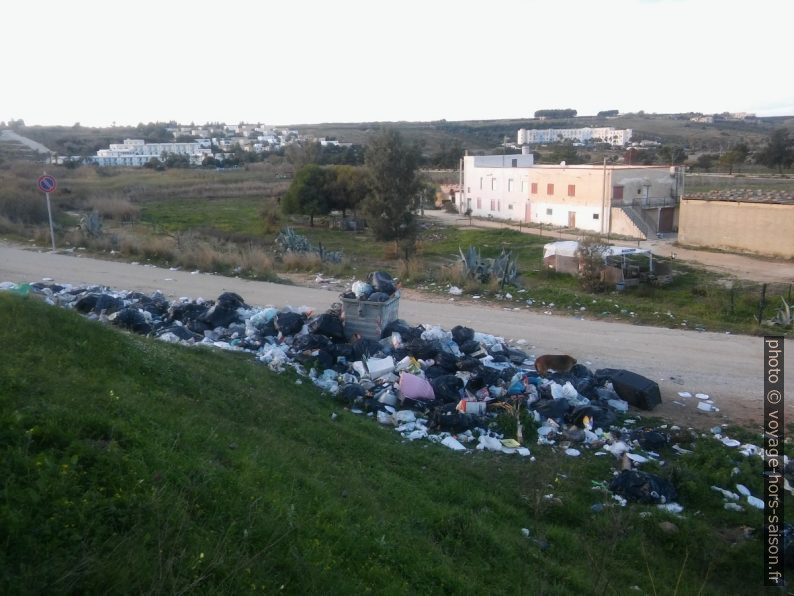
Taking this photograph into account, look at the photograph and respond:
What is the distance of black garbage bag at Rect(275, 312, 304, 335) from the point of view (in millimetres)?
11039

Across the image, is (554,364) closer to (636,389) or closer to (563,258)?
(636,389)

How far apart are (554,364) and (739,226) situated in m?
27.3

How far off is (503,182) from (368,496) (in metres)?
50.4

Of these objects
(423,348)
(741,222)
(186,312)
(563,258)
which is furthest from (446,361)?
(741,222)

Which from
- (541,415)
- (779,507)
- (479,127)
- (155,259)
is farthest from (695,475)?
(479,127)

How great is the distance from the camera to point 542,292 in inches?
653

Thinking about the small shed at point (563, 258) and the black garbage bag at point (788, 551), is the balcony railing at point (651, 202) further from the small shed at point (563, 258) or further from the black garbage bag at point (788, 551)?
the black garbage bag at point (788, 551)

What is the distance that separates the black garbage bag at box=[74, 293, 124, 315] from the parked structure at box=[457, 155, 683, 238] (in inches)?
1406

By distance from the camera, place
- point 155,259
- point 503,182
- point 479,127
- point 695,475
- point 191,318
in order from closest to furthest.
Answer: point 695,475 < point 191,318 < point 155,259 < point 503,182 < point 479,127

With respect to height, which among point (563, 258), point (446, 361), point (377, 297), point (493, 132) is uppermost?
point (493, 132)

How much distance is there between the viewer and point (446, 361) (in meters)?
10.2

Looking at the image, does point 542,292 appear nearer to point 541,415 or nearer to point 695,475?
point 541,415

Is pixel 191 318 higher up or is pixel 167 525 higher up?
pixel 167 525

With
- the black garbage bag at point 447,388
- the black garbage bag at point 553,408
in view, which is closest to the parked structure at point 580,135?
the black garbage bag at point 447,388
